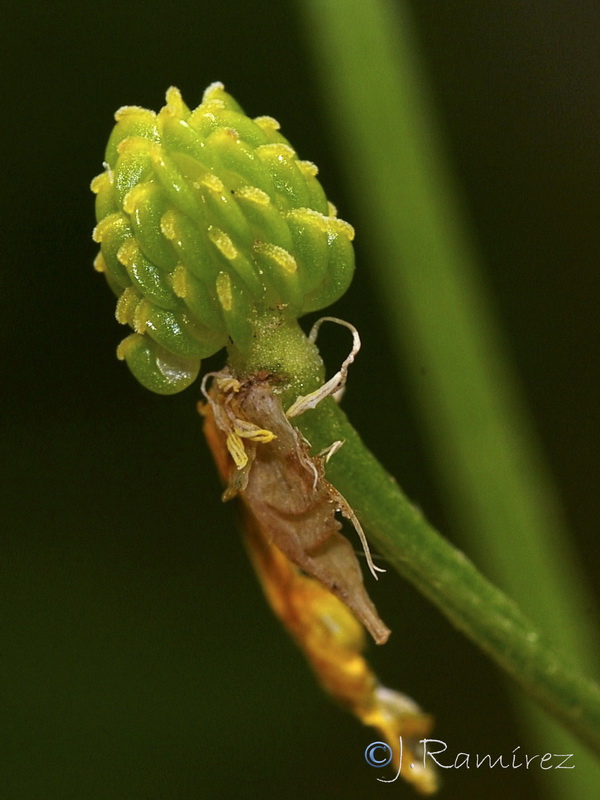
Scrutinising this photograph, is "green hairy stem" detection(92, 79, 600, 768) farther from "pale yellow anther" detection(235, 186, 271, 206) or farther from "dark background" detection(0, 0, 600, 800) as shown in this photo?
"dark background" detection(0, 0, 600, 800)

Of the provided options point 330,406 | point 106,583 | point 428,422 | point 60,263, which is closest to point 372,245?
point 428,422

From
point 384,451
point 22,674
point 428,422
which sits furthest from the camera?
point 384,451

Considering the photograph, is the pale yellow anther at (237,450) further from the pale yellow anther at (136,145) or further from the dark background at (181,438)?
the dark background at (181,438)

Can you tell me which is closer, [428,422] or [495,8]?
[428,422]

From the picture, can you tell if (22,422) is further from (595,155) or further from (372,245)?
(595,155)

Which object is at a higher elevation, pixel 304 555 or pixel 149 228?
pixel 149 228

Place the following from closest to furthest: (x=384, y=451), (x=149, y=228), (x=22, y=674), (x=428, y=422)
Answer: (x=149, y=228) → (x=428, y=422) → (x=22, y=674) → (x=384, y=451)

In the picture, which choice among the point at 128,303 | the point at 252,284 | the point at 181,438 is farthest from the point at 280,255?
the point at 181,438
